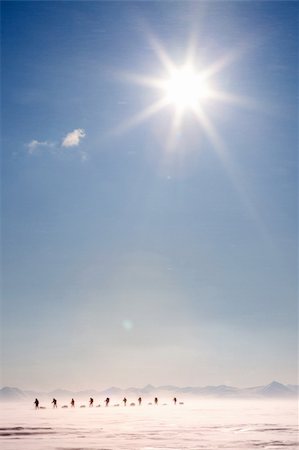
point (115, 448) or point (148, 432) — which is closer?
point (115, 448)

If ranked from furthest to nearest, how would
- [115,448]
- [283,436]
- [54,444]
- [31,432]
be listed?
[31,432] → [283,436] → [54,444] → [115,448]

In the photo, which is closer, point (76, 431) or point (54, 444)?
point (54, 444)

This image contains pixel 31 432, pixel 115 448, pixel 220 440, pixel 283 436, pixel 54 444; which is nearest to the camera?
pixel 115 448

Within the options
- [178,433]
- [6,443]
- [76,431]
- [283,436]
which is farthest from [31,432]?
[283,436]

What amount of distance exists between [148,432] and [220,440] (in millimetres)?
6301

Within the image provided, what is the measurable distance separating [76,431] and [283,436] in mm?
13131

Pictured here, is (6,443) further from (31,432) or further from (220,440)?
(220,440)

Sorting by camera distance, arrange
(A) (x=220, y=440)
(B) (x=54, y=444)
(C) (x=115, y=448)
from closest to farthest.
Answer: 1. (C) (x=115, y=448)
2. (B) (x=54, y=444)
3. (A) (x=220, y=440)

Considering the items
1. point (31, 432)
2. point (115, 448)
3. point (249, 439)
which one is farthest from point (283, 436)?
point (31, 432)

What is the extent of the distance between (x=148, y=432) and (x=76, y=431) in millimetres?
4887

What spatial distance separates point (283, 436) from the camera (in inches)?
1251

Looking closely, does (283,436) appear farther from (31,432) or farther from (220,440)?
(31,432)

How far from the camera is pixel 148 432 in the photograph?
33781 mm

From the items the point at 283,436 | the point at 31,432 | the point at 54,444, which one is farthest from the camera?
the point at 31,432
